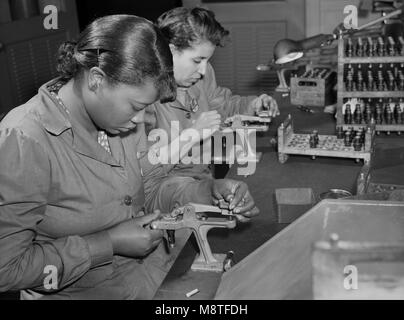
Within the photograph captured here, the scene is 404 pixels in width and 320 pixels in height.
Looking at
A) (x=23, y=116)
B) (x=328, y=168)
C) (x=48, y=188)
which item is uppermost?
(x=23, y=116)

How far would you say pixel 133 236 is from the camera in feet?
5.68

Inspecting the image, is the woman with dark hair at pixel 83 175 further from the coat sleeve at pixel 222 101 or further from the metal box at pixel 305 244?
the coat sleeve at pixel 222 101

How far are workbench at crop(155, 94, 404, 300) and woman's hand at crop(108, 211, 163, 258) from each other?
13cm

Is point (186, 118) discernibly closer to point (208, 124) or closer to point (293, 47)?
point (208, 124)

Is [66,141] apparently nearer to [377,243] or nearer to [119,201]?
[119,201]

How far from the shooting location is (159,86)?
1704 mm

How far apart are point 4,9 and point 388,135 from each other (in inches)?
146

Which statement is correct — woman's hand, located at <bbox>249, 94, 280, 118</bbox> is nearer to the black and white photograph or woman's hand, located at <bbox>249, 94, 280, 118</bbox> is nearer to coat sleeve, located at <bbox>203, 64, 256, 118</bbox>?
the black and white photograph

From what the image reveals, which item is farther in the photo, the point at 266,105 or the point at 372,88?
the point at 266,105

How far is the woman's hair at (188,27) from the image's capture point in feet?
8.54

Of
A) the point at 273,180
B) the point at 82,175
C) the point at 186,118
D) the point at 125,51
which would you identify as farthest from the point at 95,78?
the point at 186,118

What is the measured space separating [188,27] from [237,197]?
111 cm

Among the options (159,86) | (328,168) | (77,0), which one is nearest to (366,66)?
(328,168)

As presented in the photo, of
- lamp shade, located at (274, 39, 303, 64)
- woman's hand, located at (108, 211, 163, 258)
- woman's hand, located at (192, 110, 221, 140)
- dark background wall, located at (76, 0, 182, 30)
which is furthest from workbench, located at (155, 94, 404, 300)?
dark background wall, located at (76, 0, 182, 30)
